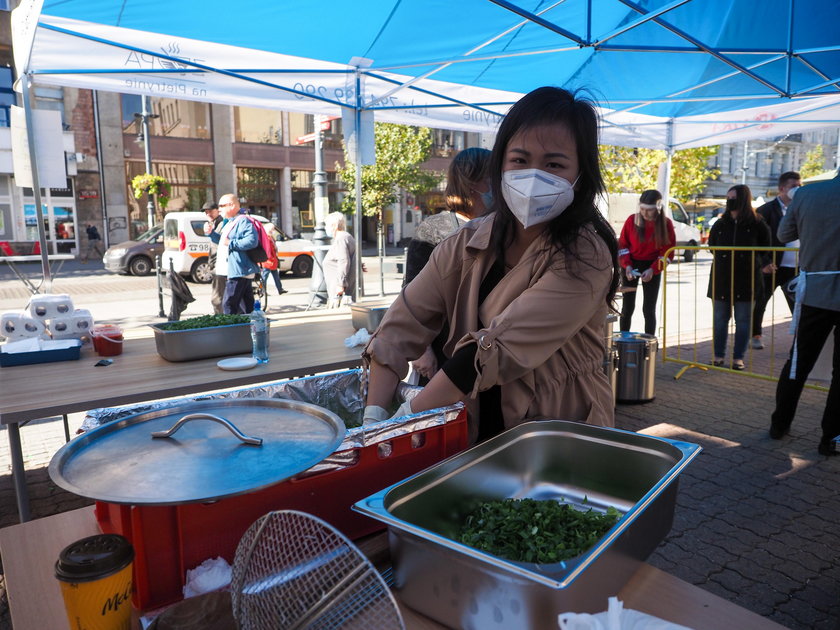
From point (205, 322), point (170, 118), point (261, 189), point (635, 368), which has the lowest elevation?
point (635, 368)

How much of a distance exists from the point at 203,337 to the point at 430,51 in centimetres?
372

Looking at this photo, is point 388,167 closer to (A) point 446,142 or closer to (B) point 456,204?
(A) point 446,142

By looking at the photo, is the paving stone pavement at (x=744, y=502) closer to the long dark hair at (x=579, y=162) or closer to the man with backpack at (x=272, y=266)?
the long dark hair at (x=579, y=162)

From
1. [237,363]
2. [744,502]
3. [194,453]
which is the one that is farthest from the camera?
[744,502]

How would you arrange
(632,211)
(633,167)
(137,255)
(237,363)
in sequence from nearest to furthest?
(237,363) → (137,255) → (632,211) → (633,167)

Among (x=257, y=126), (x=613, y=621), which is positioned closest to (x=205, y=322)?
(x=613, y=621)

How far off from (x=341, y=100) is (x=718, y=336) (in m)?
4.65

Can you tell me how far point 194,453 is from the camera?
93 cm

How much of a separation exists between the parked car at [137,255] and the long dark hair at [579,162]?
1655cm

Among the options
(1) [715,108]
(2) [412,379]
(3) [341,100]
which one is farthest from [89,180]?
(2) [412,379]

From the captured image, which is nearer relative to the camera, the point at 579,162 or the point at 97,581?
the point at 97,581

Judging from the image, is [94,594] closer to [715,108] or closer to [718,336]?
[718,336]

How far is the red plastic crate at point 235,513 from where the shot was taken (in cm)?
110

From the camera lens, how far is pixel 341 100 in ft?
19.1
